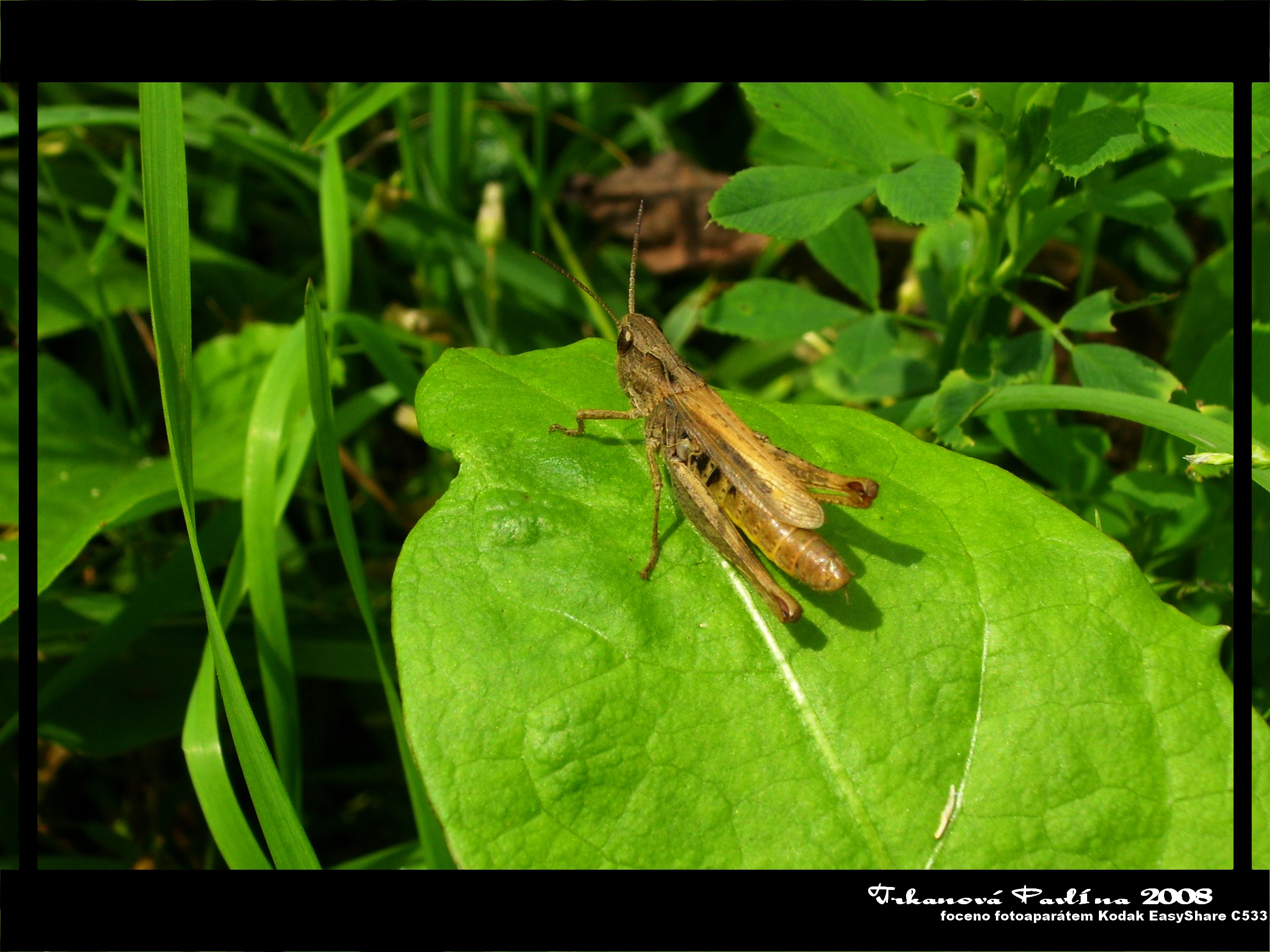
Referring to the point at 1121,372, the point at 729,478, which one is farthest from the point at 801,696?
the point at 1121,372

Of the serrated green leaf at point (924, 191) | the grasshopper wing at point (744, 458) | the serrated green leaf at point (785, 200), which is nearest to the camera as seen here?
the grasshopper wing at point (744, 458)

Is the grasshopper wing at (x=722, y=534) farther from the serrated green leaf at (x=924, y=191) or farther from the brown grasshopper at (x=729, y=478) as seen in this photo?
the serrated green leaf at (x=924, y=191)

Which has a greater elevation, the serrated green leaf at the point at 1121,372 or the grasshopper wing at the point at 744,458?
the serrated green leaf at the point at 1121,372

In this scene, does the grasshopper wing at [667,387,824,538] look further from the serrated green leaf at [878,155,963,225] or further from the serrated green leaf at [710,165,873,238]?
the serrated green leaf at [878,155,963,225]

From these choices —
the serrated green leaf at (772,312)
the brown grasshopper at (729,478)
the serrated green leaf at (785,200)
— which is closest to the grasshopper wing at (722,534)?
the brown grasshopper at (729,478)

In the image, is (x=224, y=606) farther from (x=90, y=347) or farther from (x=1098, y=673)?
(x=1098, y=673)

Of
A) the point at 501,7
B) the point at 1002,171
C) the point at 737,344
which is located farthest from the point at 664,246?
the point at 1002,171

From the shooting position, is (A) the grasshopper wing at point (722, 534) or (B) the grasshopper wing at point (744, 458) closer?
(A) the grasshopper wing at point (722, 534)
